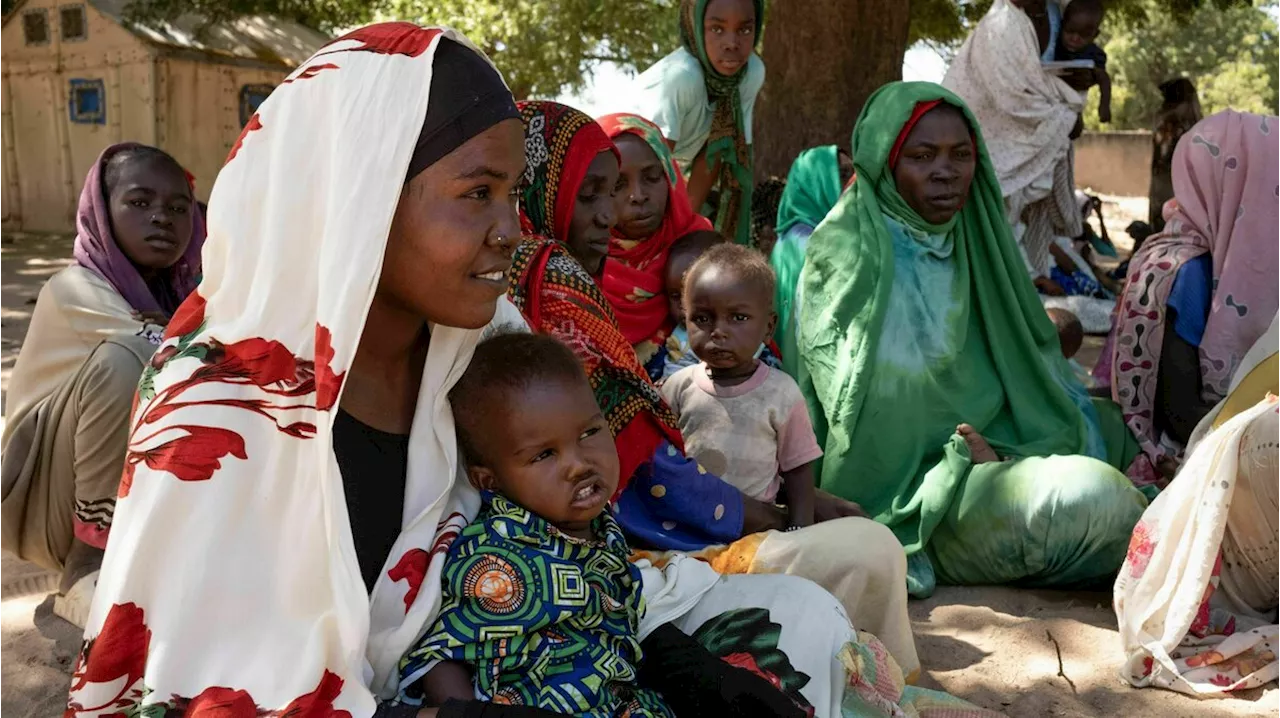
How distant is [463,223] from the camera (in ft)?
6.59

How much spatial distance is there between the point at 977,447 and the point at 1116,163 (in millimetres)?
18648

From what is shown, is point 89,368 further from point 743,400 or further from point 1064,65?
point 1064,65

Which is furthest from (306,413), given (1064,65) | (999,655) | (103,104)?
(103,104)

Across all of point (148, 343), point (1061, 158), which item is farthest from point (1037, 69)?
point (148, 343)

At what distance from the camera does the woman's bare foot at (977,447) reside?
392 cm

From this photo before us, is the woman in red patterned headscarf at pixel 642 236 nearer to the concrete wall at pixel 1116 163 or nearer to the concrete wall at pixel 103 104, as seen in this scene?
the concrete wall at pixel 103 104

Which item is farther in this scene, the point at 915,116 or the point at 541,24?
the point at 541,24

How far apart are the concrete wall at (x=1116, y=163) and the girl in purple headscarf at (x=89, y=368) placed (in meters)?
19.3

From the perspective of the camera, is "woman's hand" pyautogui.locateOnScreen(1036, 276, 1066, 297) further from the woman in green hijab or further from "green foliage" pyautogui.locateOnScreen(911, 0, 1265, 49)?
the woman in green hijab

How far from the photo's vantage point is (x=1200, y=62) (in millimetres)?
32094

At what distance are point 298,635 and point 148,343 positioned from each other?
197cm

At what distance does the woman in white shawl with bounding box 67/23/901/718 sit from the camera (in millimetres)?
1834

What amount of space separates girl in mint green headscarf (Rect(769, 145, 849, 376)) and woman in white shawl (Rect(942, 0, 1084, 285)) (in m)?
3.15

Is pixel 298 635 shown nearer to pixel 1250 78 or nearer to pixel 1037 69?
pixel 1037 69
